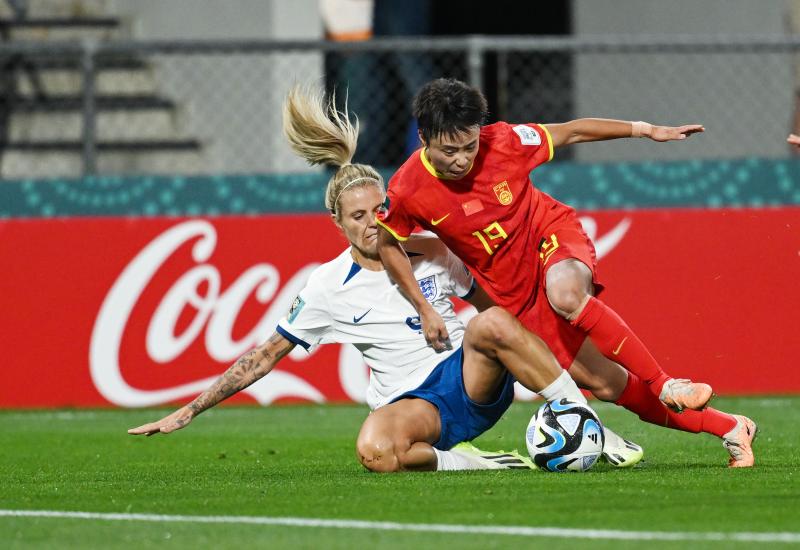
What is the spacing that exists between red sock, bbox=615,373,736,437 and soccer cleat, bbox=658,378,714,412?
0.46 meters

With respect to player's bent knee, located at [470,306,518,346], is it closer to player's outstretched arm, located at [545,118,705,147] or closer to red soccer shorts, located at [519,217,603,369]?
red soccer shorts, located at [519,217,603,369]

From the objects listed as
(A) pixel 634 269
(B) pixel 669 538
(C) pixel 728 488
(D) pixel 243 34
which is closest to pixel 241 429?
(A) pixel 634 269

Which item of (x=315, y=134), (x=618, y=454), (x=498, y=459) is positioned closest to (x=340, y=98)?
(x=315, y=134)

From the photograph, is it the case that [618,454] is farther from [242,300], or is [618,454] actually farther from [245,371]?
[242,300]

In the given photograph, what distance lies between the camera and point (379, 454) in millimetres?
6906

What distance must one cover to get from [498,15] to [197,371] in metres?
8.74

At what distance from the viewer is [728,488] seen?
6.01 metres

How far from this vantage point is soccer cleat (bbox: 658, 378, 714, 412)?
6.38 metres

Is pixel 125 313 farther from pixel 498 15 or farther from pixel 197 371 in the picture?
pixel 498 15

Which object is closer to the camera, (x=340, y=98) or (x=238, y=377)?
(x=238, y=377)

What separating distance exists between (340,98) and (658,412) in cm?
703

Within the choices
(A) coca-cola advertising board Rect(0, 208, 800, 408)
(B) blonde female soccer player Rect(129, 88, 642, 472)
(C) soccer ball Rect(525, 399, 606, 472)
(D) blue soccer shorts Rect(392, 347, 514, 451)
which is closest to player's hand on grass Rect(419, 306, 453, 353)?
(B) blonde female soccer player Rect(129, 88, 642, 472)

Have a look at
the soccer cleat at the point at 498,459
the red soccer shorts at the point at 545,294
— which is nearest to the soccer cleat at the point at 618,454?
the soccer cleat at the point at 498,459

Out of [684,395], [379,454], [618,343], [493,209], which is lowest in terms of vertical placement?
[379,454]
